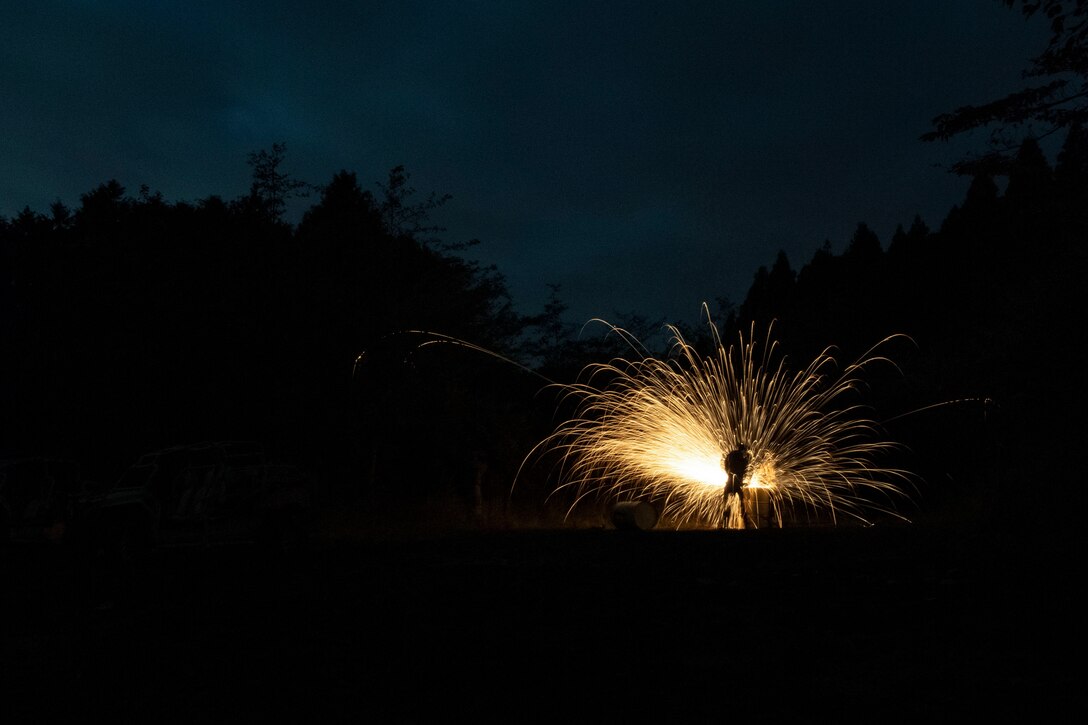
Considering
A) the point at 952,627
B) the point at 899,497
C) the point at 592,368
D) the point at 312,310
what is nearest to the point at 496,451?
the point at 312,310

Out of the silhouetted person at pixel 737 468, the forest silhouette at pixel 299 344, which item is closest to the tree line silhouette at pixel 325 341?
the forest silhouette at pixel 299 344

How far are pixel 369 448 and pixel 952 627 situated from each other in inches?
673

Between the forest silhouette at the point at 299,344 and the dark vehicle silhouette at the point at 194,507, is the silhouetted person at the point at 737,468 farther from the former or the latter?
the dark vehicle silhouette at the point at 194,507

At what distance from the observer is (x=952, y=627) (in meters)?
6.06

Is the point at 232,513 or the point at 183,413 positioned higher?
the point at 183,413

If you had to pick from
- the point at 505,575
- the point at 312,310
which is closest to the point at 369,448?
the point at 312,310

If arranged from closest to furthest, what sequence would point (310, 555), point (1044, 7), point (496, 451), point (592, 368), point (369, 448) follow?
point (1044, 7)
point (310, 555)
point (369, 448)
point (496, 451)
point (592, 368)

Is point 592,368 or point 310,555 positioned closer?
point 310,555

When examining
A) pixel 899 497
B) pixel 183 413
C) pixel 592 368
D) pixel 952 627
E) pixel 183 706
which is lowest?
pixel 183 706

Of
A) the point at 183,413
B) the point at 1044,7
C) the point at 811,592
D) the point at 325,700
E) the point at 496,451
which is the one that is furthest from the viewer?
the point at 496,451

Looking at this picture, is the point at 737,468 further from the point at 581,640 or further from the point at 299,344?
the point at 581,640

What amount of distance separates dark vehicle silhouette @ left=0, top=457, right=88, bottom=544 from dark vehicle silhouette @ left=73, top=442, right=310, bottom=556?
136cm

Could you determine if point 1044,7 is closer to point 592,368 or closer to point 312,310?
point 312,310

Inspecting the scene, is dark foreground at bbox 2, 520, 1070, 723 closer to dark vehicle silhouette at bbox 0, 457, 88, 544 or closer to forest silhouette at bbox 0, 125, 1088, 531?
dark vehicle silhouette at bbox 0, 457, 88, 544
